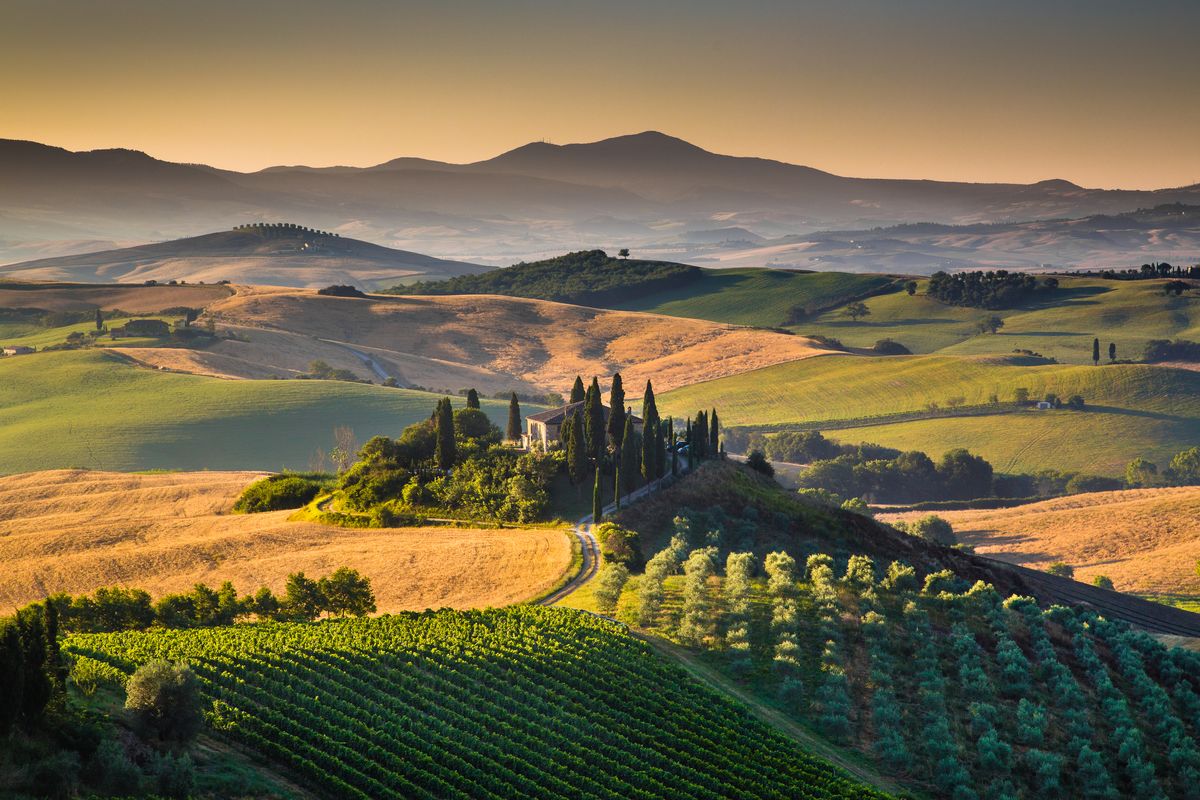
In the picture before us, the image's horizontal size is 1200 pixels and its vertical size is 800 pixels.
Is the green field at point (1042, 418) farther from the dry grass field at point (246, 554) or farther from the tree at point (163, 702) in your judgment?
the tree at point (163, 702)

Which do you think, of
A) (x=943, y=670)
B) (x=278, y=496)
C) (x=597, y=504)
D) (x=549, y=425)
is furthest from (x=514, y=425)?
(x=943, y=670)

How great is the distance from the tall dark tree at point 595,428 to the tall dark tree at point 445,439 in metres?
11.0

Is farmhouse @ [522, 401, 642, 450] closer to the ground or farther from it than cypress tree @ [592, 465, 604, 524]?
farther from it

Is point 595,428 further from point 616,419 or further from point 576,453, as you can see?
point 616,419

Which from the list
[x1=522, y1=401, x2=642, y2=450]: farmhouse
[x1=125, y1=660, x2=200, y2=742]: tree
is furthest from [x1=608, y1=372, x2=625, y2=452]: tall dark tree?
[x1=125, y1=660, x2=200, y2=742]: tree

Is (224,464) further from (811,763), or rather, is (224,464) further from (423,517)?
(811,763)

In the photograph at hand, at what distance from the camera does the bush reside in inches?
3826

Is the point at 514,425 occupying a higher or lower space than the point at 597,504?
higher

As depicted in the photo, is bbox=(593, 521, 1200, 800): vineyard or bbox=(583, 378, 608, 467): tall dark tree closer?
bbox=(593, 521, 1200, 800): vineyard

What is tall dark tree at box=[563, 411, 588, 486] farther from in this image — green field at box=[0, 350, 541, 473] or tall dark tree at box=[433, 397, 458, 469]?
green field at box=[0, 350, 541, 473]

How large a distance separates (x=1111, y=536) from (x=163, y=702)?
106213 millimetres

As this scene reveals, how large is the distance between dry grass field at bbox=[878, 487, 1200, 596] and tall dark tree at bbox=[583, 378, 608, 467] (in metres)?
48.4

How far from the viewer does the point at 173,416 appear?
145125mm

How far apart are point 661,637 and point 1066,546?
2941 inches
